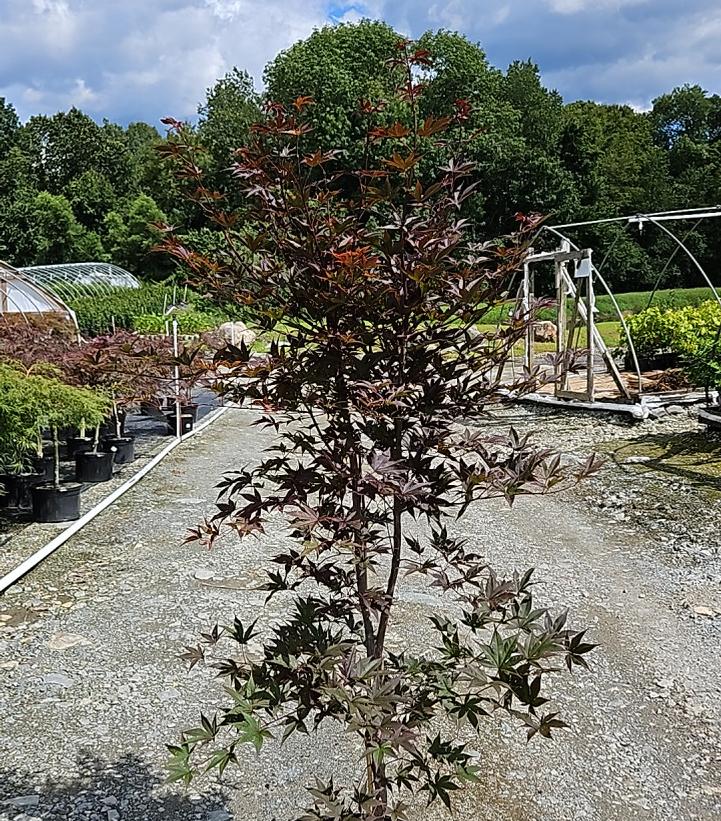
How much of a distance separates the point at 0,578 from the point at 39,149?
155 ft

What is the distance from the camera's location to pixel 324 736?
10.2ft

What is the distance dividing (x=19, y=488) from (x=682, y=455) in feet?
20.9

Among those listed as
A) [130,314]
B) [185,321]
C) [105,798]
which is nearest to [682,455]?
[105,798]

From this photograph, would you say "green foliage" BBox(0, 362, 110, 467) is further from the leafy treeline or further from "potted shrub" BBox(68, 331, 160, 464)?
the leafy treeline

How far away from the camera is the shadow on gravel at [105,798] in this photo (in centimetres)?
263

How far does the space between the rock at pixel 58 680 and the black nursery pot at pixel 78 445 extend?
4575 millimetres

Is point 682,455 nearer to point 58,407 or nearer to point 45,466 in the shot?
point 58,407

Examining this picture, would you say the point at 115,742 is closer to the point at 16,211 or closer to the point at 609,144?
the point at 16,211

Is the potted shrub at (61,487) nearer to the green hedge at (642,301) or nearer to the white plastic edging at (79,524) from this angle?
the white plastic edging at (79,524)

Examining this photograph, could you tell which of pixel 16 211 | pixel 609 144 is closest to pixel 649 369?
pixel 16 211

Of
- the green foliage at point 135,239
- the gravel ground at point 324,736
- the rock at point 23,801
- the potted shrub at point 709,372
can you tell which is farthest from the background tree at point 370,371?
the green foliage at point 135,239

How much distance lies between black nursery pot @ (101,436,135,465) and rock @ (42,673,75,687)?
15.9 ft

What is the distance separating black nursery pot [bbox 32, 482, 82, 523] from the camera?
611 centimetres

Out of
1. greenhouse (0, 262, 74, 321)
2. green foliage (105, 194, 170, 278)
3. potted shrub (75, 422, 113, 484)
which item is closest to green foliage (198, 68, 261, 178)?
green foliage (105, 194, 170, 278)
